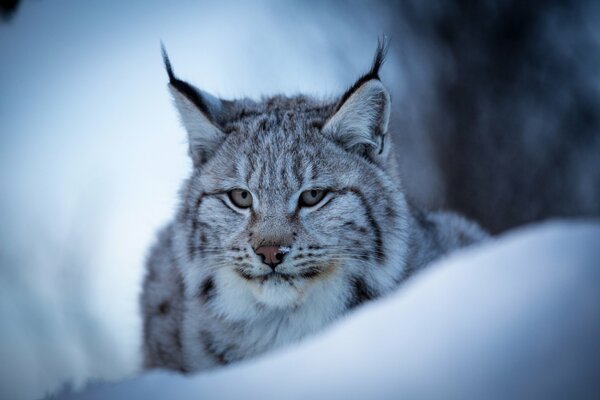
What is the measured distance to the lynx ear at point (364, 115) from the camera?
3.48m

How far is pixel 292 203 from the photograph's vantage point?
3.41m

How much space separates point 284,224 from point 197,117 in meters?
0.94

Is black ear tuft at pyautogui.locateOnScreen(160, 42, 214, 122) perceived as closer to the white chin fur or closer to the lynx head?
the lynx head

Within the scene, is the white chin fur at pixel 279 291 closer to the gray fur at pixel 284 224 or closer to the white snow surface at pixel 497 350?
the gray fur at pixel 284 224

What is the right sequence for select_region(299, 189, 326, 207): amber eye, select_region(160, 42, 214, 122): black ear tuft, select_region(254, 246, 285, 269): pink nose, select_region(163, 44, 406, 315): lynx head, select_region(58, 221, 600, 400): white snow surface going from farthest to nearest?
1. select_region(160, 42, 214, 122): black ear tuft
2. select_region(299, 189, 326, 207): amber eye
3. select_region(163, 44, 406, 315): lynx head
4. select_region(254, 246, 285, 269): pink nose
5. select_region(58, 221, 600, 400): white snow surface

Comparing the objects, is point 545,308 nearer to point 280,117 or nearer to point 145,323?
point 280,117

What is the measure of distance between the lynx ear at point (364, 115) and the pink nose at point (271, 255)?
0.86 meters

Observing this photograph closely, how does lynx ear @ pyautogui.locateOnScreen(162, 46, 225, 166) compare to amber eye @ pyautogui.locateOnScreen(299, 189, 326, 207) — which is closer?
amber eye @ pyautogui.locateOnScreen(299, 189, 326, 207)

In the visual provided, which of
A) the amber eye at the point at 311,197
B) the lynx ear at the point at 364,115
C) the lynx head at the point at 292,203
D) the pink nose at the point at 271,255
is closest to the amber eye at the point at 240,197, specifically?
the lynx head at the point at 292,203

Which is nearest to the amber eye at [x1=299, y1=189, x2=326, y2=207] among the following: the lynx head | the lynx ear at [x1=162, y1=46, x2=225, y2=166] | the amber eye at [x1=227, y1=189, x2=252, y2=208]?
the lynx head

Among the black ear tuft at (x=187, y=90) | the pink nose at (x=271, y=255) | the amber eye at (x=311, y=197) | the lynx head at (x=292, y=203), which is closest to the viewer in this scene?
the pink nose at (x=271, y=255)

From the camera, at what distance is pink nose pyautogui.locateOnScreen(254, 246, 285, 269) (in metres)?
3.15

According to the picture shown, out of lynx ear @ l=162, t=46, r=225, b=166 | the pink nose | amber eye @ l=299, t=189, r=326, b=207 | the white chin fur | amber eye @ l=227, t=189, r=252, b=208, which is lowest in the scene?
the white chin fur

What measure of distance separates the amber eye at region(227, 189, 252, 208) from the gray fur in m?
0.03
